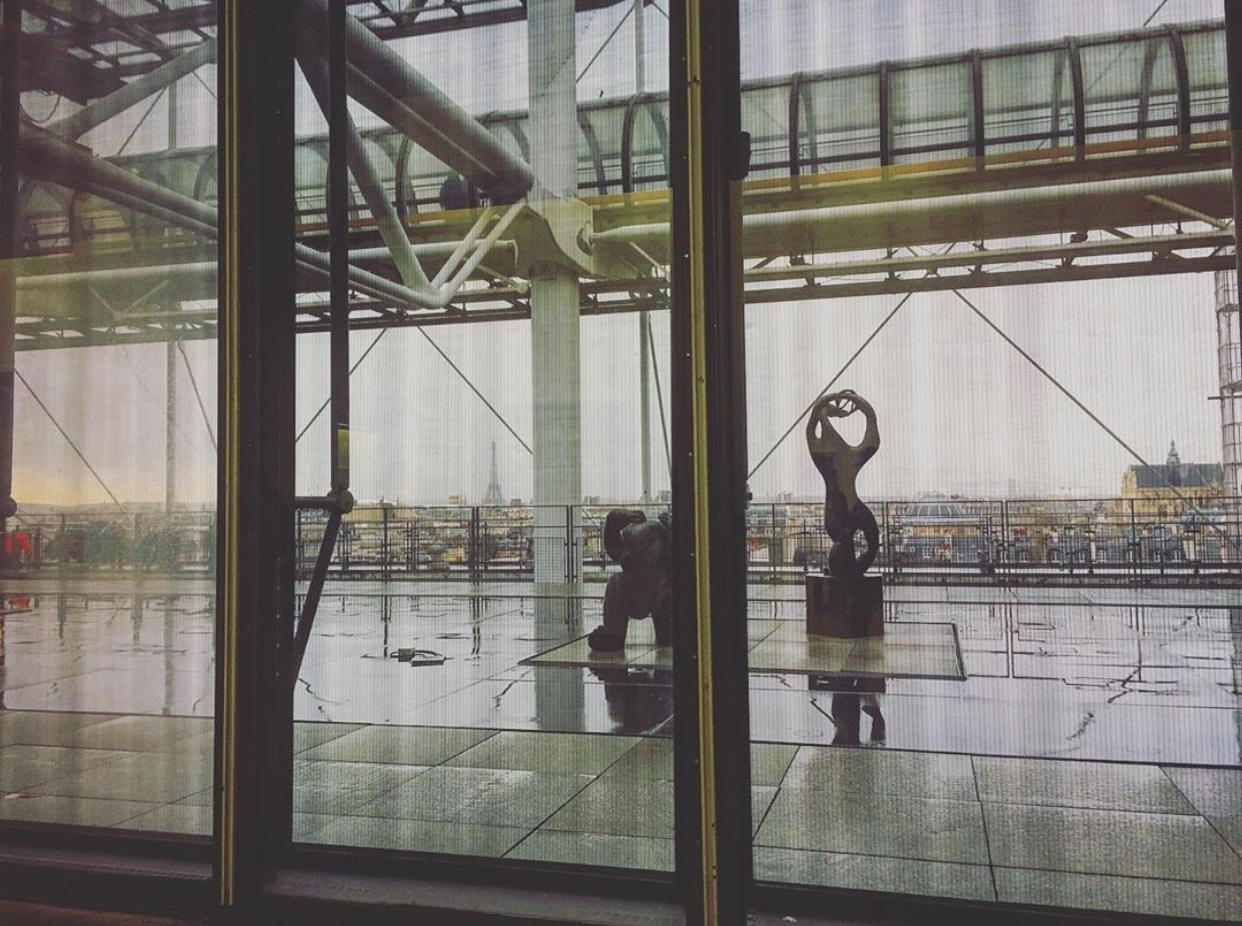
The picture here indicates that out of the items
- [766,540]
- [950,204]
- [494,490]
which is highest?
[950,204]

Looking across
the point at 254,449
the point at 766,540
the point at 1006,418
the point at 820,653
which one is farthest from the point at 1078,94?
the point at 254,449

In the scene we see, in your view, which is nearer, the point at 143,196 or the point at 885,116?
the point at 885,116

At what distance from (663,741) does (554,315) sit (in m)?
1.15

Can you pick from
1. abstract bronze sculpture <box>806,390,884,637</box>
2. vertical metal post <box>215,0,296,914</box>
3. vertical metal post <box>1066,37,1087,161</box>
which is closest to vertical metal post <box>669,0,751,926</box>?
abstract bronze sculpture <box>806,390,884,637</box>

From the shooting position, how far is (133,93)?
3020mm

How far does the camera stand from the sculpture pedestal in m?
2.42

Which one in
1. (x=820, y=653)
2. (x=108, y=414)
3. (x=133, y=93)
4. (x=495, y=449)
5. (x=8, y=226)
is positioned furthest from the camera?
(x=8, y=226)

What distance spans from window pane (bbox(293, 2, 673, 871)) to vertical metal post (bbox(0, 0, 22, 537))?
1.08 meters

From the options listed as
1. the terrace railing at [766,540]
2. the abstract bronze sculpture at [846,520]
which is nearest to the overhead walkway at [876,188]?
the abstract bronze sculpture at [846,520]

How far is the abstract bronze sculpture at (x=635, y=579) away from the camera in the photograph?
8.24 feet

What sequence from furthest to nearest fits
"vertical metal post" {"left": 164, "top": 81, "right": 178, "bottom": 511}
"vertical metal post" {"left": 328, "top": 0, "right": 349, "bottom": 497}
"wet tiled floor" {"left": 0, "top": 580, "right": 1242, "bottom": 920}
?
"vertical metal post" {"left": 164, "top": 81, "right": 178, "bottom": 511}
"vertical metal post" {"left": 328, "top": 0, "right": 349, "bottom": 497}
"wet tiled floor" {"left": 0, "top": 580, "right": 1242, "bottom": 920}

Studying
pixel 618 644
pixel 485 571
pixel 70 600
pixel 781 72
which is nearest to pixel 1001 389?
pixel 781 72

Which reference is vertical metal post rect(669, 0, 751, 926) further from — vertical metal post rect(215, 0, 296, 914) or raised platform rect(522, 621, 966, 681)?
vertical metal post rect(215, 0, 296, 914)

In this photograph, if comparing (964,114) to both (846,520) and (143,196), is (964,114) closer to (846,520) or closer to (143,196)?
(846,520)
